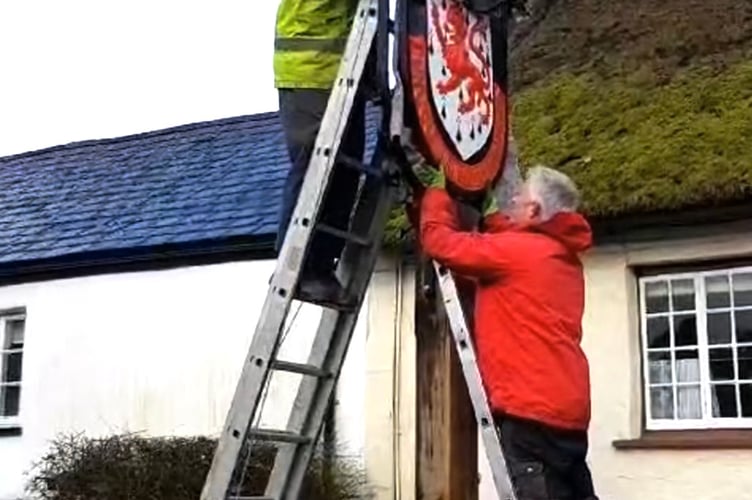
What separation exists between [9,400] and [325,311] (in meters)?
10.5

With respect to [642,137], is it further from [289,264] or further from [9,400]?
[9,400]

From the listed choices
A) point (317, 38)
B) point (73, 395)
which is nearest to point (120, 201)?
point (73, 395)

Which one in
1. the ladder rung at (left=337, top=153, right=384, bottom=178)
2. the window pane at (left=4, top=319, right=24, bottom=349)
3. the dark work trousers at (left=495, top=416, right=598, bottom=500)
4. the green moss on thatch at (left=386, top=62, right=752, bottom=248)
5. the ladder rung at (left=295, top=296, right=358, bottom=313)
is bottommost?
the dark work trousers at (left=495, top=416, right=598, bottom=500)

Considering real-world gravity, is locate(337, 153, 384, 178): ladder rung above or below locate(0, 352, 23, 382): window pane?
below

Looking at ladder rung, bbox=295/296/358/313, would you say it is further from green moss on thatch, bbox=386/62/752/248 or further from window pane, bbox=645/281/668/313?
window pane, bbox=645/281/668/313

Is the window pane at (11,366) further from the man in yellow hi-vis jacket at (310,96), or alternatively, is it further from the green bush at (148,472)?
the man in yellow hi-vis jacket at (310,96)

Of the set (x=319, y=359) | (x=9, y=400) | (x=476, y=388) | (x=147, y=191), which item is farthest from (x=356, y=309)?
(x=9, y=400)

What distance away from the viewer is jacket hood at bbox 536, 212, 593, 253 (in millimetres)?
4805

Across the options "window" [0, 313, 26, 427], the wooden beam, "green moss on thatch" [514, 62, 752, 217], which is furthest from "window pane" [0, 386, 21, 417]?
the wooden beam

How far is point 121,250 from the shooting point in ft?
44.8

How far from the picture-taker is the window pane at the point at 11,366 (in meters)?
14.6

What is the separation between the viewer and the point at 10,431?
46.4 ft

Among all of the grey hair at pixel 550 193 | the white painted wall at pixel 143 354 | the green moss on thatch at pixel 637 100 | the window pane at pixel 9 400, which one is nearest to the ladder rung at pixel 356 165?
the grey hair at pixel 550 193

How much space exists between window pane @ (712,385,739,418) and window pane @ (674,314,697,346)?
41 centimetres
